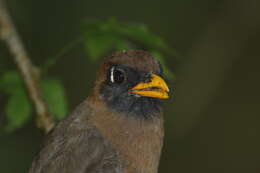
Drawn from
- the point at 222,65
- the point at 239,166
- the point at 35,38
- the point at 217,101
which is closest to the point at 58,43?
the point at 35,38

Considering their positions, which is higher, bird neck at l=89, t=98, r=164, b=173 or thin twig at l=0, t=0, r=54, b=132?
thin twig at l=0, t=0, r=54, b=132

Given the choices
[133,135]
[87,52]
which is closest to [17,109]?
[87,52]

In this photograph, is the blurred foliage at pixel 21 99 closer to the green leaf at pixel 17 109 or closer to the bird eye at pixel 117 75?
the green leaf at pixel 17 109

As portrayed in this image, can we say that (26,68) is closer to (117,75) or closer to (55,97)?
(55,97)

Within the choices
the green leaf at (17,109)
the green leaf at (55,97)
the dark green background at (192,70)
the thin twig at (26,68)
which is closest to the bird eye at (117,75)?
the green leaf at (55,97)

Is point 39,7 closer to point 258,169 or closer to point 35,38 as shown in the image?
point 35,38

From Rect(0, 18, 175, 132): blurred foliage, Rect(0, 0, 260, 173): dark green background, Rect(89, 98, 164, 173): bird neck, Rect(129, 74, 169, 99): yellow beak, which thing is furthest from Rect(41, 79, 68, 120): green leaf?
Rect(0, 0, 260, 173): dark green background

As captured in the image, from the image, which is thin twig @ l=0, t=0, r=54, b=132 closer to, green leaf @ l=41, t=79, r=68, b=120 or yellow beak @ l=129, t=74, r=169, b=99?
green leaf @ l=41, t=79, r=68, b=120
